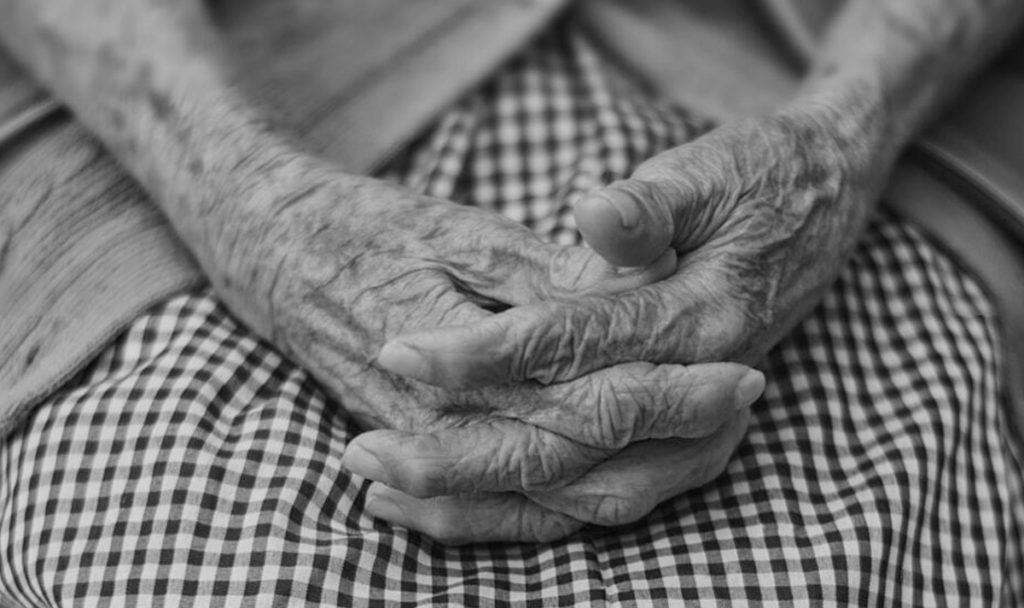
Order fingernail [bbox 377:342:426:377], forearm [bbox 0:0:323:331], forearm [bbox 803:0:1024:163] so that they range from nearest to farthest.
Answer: fingernail [bbox 377:342:426:377]
forearm [bbox 0:0:323:331]
forearm [bbox 803:0:1024:163]

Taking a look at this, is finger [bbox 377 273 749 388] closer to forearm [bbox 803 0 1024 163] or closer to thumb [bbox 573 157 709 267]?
thumb [bbox 573 157 709 267]

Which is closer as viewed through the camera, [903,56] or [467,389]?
[467,389]

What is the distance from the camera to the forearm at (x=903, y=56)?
99 centimetres

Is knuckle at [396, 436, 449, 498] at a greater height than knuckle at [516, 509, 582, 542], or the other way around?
knuckle at [396, 436, 449, 498]

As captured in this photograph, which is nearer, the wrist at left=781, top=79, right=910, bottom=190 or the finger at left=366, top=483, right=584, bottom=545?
the finger at left=366, top=483, right=584, bottom=545

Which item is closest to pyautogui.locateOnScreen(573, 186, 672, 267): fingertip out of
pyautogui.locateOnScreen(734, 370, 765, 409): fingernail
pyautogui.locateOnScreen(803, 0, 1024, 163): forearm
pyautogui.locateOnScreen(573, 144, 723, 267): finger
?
pyautogui.locateOnScreen(573, 144, 723, 267): finger

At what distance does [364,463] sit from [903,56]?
0.70 meters

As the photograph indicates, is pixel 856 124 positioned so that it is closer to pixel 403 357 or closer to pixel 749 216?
pixel 749 216

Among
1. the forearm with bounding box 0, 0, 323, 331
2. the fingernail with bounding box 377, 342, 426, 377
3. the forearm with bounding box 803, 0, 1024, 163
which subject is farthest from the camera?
the forearm with bounding box 803, 0, 1024, 163

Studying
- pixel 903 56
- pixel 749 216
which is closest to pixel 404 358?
pixel 749 216

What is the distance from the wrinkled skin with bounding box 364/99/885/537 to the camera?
2.33 feet

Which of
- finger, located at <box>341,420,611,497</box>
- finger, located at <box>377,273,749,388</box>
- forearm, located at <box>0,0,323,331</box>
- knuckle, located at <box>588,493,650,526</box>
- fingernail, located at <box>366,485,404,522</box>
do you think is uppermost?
forearm, located at <box>0,0,323,331</box>

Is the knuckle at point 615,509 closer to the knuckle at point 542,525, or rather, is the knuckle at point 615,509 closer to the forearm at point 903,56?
the knuckle at point 542,525

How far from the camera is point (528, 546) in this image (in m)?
0.81
